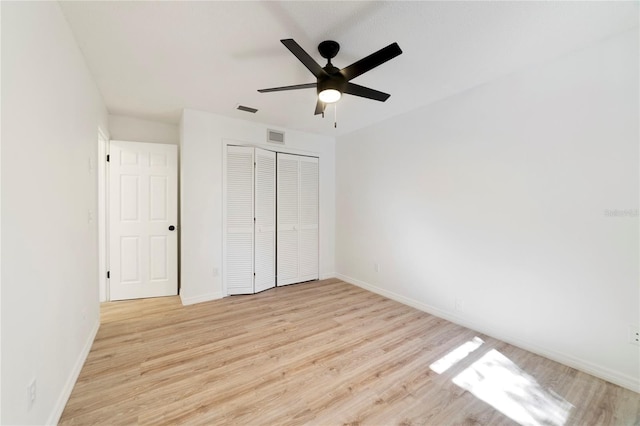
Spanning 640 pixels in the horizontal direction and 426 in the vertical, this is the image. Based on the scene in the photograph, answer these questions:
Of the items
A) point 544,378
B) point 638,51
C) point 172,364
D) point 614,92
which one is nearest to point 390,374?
point 544,378

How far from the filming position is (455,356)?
220 centimetres

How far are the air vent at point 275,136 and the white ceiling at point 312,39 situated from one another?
1056mm

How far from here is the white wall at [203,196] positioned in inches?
132

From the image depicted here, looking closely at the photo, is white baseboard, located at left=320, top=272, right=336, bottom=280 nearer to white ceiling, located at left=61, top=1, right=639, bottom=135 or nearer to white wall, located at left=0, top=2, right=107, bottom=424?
white ceiling, located at left=61, top=1, right=639, bottom=135

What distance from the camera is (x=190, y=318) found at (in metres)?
2.91

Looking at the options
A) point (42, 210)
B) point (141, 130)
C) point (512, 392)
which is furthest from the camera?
point (141, 130)

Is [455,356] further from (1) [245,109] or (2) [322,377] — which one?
(1) [245,109]

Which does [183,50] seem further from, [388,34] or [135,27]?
[388,34]

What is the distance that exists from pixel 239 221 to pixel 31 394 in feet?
8.50

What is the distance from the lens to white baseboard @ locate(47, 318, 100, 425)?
1474mm

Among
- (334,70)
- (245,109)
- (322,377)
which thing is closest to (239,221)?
(245,109)

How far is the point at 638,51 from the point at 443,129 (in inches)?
55.9

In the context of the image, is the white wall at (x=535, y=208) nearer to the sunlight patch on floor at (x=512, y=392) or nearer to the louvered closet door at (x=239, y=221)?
the sunlight patch on floor at (x=512, y=392)

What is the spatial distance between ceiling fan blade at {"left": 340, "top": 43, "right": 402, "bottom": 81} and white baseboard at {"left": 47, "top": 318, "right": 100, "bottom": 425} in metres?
2.74
